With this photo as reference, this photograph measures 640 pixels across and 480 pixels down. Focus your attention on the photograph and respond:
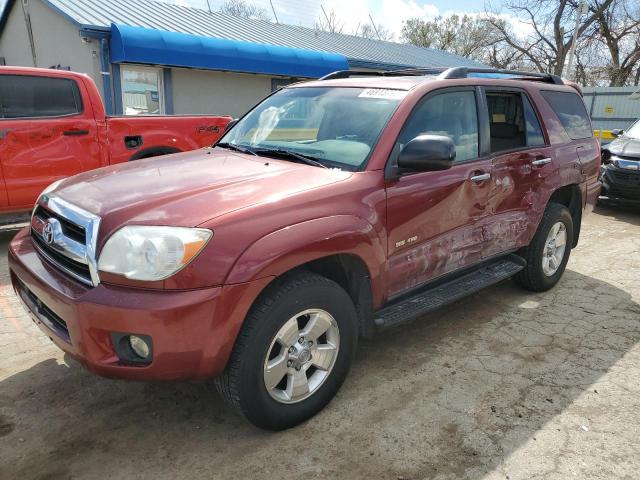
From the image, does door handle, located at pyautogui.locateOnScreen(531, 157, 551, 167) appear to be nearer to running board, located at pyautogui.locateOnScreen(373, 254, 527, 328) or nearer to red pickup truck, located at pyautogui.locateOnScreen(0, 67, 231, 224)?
running board, located at pyautogui.locateOnScreen(373, 254, 527, 328)

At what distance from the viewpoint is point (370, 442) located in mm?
2637

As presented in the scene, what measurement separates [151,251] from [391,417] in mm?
1587

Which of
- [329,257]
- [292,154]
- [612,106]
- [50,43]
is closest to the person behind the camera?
[329,257]

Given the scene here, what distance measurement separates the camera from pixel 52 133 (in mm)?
5855

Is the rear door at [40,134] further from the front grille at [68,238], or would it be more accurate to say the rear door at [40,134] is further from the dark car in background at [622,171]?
the dark car in background at [622,171]

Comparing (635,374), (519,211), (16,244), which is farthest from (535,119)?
(16,244)

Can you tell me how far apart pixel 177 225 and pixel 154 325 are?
0.44 meters

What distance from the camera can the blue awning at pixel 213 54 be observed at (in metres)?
11.4

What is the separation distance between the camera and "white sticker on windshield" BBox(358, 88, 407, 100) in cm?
323

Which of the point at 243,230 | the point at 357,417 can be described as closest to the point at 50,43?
the point at 243,230

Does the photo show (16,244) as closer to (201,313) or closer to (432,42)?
(201,313)

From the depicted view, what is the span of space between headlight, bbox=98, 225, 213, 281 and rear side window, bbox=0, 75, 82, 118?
14.6 ft

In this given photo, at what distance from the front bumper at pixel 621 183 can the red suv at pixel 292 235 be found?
485 centimetres

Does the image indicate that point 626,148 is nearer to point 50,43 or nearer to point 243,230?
point 243,230
